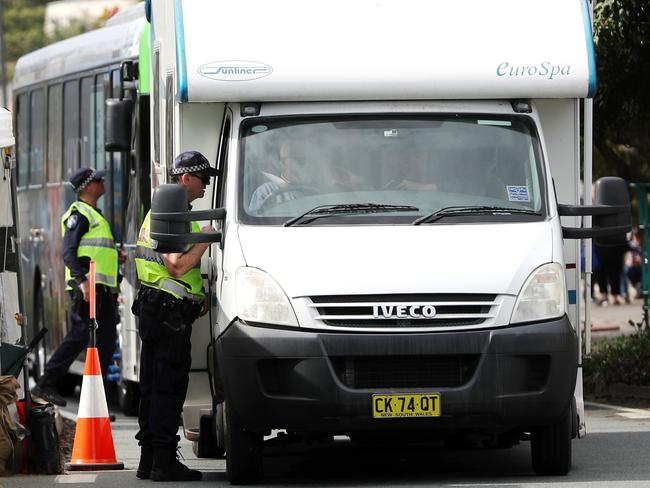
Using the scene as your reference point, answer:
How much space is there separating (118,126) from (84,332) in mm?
1967

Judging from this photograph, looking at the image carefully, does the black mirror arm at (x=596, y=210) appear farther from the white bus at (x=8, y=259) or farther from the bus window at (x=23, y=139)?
the bus window at (x=23, y=139)

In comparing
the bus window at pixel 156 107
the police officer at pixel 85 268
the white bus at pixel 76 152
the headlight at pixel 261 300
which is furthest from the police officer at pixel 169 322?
the police officer at pixel 85 268

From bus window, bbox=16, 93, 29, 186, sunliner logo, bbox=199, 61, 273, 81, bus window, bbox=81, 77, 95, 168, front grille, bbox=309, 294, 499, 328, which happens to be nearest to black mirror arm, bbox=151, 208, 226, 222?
sunliner logo, bbox=199, 61, 273, 81

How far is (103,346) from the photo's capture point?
50.9 ft

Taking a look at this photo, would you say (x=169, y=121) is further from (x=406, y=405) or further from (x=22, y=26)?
(x=22, y=26)

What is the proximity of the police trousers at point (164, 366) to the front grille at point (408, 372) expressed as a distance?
4.00 feet

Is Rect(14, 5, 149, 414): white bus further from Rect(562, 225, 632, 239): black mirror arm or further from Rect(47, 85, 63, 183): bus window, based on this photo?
Rect(562, 225, 632, 239): black mirror arm

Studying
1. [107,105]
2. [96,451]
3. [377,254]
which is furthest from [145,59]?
[377,254]

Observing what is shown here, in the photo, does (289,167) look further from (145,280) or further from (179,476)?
(179,476)

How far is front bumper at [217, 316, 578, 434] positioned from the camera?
31.2ft

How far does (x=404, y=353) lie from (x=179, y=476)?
6.11ft

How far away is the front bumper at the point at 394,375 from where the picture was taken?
9.52 m

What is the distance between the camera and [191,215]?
391 inches

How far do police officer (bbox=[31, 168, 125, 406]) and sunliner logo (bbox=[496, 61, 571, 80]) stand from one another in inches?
225
